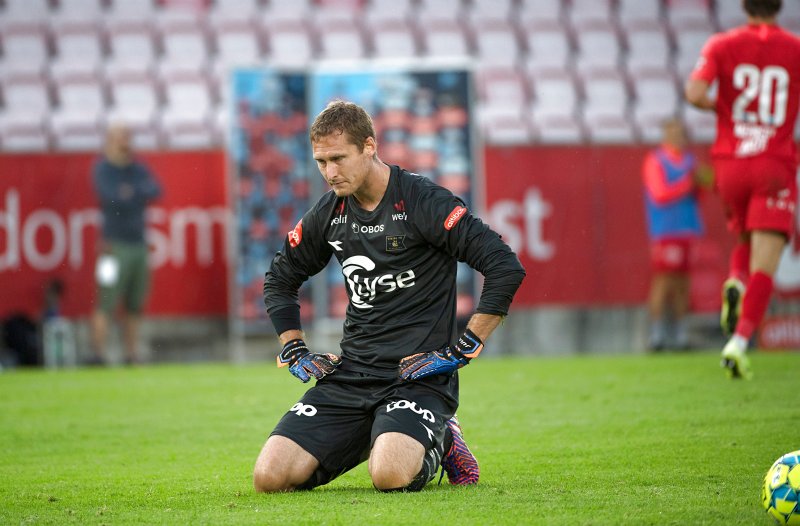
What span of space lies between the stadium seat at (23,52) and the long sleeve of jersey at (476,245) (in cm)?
1139

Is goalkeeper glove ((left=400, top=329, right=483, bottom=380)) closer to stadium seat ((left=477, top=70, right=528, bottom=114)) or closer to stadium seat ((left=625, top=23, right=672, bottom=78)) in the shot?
stadium seat ((left=477, top=70, right=528, bottom=114))

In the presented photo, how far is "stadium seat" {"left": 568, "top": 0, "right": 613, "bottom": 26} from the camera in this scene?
16781 millimetres

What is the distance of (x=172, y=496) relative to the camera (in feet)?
17.4

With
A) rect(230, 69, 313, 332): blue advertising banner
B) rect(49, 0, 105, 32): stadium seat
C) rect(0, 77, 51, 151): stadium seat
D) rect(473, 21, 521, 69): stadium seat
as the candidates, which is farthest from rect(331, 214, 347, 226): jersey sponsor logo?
rect(49, 0, 105, 32): stadium seat

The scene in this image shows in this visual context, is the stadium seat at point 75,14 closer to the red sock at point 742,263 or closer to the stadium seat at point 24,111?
the stadium seat at point 24,111

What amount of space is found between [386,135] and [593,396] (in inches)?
207

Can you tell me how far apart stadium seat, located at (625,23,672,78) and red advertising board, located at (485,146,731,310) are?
124 inches

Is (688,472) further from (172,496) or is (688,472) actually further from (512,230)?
(512,230)

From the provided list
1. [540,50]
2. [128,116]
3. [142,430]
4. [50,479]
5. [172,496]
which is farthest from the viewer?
[540,50]

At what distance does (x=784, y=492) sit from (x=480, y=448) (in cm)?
265

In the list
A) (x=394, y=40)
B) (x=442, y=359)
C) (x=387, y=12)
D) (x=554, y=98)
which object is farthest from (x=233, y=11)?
(x=442, y=359)

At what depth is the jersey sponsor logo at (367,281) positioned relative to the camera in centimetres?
559

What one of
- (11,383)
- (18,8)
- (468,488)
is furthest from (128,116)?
(468,488)

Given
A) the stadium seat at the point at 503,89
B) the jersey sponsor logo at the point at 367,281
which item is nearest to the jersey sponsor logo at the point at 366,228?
the jersey sponsor logo at the point at 367,281
